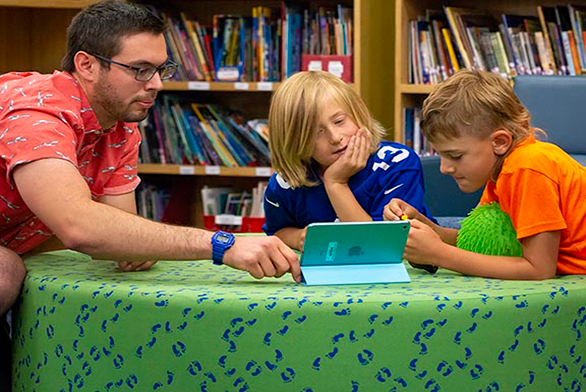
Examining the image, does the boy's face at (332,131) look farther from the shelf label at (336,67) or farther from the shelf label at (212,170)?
the shelf label at (212,170)

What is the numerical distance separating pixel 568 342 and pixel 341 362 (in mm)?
418

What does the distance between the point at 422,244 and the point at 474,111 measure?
288mm

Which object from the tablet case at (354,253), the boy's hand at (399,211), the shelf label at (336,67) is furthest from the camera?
the shelf label at (336,67)

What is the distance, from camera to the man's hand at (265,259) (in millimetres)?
1563

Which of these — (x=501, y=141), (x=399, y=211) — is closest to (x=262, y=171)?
(x=399, y=211)

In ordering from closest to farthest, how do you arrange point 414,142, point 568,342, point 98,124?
point 568,342, point 98,124, point 414,142

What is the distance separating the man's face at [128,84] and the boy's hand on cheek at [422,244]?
0.68 metres

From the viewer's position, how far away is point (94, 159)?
6.71 ft

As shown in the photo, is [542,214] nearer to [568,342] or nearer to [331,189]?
[568,342]

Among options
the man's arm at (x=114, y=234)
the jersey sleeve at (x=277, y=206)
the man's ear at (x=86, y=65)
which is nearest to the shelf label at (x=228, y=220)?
the jersey sleeve at (x=277, y=206)

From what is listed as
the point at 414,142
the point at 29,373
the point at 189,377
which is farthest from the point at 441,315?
the point at 414,142

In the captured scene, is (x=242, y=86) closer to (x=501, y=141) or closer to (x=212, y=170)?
(x=212, y=170)

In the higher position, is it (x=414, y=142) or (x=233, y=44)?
(x=233, y=44)

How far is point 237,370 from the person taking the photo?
1443 millimetres
